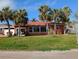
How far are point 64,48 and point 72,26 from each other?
0.20m

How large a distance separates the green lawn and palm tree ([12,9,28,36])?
0.14m

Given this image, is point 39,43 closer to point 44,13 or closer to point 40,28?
point 40,28

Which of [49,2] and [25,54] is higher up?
[49,2]

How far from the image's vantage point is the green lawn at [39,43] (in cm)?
590

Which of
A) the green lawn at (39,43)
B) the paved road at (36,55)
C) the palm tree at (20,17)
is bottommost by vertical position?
the paved road at (36,55)

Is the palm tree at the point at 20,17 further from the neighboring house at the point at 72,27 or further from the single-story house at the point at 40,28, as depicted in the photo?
the neighboring house at the point at 72,27

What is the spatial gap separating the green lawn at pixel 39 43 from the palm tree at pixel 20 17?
137 millimetres

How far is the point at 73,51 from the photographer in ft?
19.3

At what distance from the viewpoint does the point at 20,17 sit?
19.4ft

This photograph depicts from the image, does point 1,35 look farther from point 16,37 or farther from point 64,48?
point 64,48

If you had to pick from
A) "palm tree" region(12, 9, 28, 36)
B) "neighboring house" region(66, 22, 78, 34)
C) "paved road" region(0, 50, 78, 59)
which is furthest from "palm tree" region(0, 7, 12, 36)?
"neighboring house" region(66, 22, 78, 34)

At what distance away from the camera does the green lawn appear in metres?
5.90

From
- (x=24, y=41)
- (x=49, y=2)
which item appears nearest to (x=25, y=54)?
(x=24, y=41)

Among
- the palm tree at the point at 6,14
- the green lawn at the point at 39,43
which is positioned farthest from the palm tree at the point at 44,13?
the palm tree at the point at 6,14
